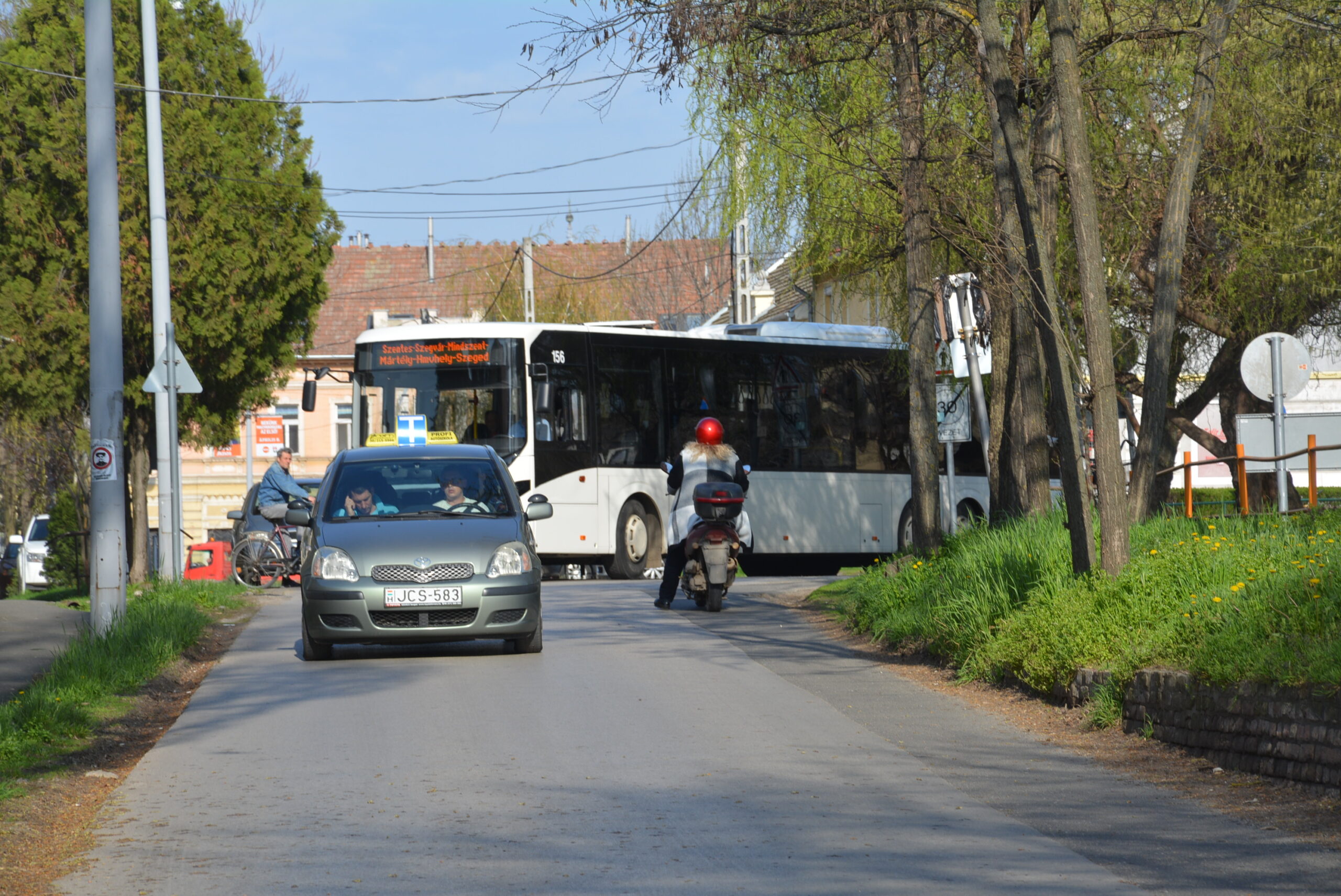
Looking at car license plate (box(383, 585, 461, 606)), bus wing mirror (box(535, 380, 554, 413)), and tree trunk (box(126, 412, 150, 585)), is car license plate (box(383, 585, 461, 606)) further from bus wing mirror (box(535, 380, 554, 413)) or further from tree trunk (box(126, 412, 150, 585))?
tree trunk (box(126, 412, 150, 585))

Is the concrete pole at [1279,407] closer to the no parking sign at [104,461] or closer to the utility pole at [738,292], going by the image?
the no parking sign at [104,461]

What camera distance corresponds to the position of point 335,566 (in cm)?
1193

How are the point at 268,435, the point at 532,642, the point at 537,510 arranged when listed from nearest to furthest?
the point at 532,642
the point at 537,510
the point at 268,435

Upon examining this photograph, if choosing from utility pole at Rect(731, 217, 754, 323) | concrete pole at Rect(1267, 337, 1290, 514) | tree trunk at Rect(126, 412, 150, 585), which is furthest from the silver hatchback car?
utility pole at Rect(731, 217, 754, 323)

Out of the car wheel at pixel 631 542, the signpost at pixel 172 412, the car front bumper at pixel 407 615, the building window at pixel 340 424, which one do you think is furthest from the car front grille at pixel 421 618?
the building window at pixel 340 424

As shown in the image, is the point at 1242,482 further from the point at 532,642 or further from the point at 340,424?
the point at 340,424

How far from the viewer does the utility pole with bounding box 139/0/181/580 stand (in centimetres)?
1992

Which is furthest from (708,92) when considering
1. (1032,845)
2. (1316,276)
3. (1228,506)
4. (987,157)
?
(1032,845)

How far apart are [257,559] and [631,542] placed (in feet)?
16.7

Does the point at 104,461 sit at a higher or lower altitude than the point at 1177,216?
lower

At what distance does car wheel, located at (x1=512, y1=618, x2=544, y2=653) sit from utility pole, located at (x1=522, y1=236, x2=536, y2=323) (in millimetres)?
38212

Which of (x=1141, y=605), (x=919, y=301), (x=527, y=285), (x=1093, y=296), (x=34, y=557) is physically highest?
(x=527, y=285)

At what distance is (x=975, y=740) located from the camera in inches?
340

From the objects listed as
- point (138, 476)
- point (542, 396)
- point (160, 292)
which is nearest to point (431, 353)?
point (542, 396)
